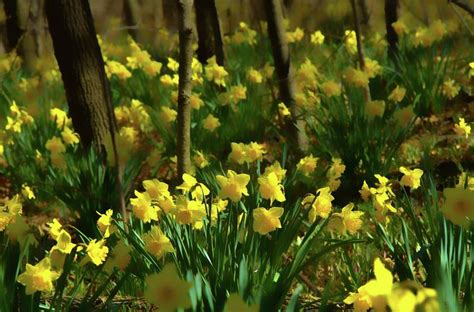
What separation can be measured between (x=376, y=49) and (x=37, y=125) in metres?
3.40

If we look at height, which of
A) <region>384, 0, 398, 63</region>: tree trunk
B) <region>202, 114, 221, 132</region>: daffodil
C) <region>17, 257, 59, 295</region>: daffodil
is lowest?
<region>202, 114, 221, 132</region>: daffodil

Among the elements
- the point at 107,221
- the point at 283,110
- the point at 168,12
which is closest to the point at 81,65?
the point at 283,110

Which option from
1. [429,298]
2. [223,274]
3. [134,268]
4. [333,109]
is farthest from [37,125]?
[429,298]

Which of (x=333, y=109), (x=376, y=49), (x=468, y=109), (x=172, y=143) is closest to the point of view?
(x=333, y=109)

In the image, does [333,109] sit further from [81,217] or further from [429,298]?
[429,298]

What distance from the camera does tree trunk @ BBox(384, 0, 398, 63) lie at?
17.9 feet

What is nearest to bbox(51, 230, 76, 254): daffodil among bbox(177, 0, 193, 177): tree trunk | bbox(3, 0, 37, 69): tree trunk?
bbox(177, 0, 193, 177): tree trunk

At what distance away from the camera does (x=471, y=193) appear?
5.94 feet

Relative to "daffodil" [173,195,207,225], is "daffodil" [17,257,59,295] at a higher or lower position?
lower

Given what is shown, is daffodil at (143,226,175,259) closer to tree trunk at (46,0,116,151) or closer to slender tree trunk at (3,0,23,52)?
tree trunk at (46,0,116,151)

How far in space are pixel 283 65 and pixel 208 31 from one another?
6.16 feet

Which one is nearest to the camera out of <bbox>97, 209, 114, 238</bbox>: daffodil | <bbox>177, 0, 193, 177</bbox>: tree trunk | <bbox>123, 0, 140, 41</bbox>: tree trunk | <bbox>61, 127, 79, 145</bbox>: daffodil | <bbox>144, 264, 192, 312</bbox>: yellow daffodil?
<bbox>144, 264, 192, 312</bbox>: yellow daffodil

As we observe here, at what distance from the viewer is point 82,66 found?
153 inches

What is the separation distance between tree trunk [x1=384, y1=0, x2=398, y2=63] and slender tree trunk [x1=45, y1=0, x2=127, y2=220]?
2.30 metres
